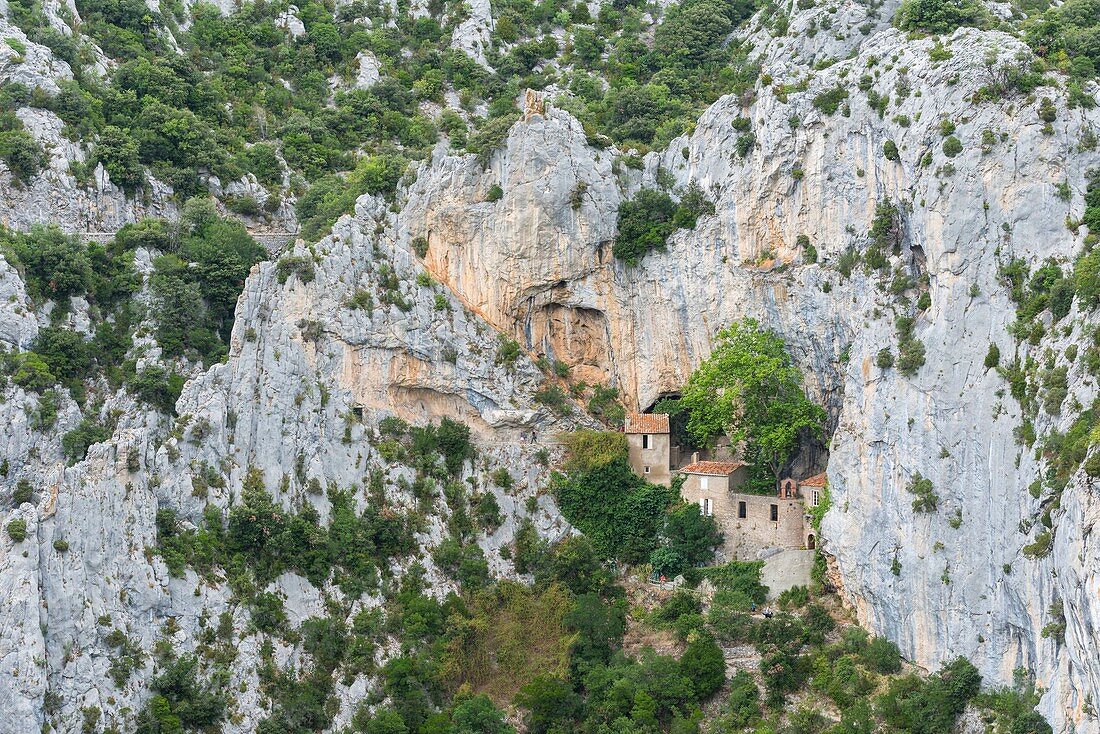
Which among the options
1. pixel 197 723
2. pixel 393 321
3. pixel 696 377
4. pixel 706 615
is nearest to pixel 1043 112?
pixel 696 377

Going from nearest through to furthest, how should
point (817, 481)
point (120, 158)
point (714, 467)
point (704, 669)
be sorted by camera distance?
point (704, 669) → point (817, 481) → point (714, 467) → point (120, 158)

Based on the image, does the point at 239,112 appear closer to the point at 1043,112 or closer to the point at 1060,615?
the point at 1043,112

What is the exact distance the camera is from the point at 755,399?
63312 mm

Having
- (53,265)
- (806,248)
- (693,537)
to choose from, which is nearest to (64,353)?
(53,265)

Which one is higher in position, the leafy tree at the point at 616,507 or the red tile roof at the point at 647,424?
the red tile roof at the point at 647,424

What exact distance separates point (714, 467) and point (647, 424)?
396 centimetres

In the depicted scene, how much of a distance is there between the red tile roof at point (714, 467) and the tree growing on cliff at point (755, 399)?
89cm

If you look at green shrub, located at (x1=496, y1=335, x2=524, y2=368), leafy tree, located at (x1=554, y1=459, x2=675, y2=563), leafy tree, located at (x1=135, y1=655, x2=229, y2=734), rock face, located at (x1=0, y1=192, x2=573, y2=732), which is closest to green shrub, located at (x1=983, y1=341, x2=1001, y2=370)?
leafy tree, located at (x1=554, y1=459, x2=675, y2=563)

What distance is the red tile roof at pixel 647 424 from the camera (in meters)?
66.8

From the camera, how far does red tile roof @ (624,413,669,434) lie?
219 feet

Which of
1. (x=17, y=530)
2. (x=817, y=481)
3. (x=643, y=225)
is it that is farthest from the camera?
(x=643, y=225)

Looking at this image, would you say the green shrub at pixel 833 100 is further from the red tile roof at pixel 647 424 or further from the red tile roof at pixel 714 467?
the red tile roof at pixel 714 467

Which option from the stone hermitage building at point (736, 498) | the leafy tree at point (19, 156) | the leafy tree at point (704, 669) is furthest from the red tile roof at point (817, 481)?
the leafy tree at point (19, 156)

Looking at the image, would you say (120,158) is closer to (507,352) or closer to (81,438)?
(81,438)
